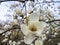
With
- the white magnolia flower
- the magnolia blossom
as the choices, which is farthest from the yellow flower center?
the white magnolia flower

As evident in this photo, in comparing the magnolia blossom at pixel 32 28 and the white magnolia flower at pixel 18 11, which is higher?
the white magnolia flower at pixel 18 11

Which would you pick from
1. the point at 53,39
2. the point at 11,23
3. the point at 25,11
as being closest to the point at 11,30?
the point at 11,23

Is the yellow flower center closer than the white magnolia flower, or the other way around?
the yellow flower center

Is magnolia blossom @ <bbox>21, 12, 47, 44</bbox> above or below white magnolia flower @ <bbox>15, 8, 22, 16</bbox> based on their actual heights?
below

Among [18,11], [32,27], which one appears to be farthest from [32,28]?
[18,11]

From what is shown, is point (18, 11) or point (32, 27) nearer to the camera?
point (32, 27)

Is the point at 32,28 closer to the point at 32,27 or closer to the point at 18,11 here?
the point at 32,27

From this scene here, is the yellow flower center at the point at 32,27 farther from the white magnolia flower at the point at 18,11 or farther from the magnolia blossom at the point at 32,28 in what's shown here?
the white magnolia flower at the point at 18,11

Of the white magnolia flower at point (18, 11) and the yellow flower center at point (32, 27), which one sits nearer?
the yellow flower center at point (32, 27)

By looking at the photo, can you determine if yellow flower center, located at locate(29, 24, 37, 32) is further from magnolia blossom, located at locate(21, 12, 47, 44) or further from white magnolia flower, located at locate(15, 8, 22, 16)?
white magnolia flower, located at locate(15, 8, 22, 16)

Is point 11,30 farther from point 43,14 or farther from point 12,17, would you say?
point 43,14

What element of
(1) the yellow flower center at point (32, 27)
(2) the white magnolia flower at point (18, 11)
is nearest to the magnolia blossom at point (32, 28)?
(1) the yellow flower center at point (32, 27)
